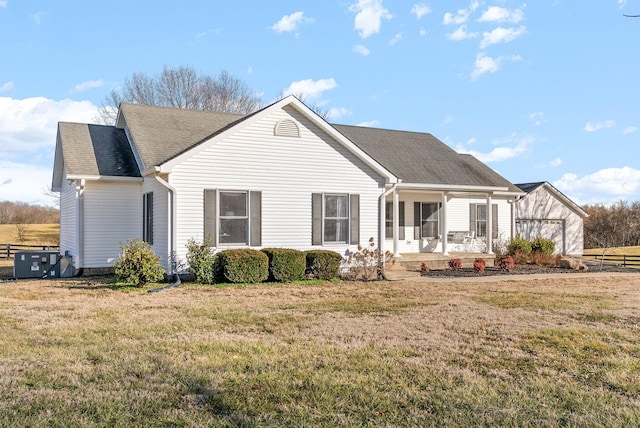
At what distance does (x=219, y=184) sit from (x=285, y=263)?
2810 millimetres

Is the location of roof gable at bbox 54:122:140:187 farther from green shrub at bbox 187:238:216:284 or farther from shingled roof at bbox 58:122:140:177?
green shrub at bbox 187:238:216:284

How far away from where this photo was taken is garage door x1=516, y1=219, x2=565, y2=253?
94.3 ft

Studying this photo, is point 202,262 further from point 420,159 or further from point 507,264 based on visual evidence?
point 420,159

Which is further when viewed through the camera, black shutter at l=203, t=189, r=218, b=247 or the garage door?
the garage door

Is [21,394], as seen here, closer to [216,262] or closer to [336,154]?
[216,262]

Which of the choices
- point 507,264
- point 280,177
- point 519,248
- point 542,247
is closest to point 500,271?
point 507,264

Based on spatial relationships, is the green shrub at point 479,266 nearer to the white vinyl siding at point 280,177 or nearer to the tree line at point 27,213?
the white vinyl siding at point 280,177

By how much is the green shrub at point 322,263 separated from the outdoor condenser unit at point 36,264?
8.01 m

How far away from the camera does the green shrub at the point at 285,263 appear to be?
14492 millimetres

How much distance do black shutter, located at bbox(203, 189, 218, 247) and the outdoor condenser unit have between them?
5712mm

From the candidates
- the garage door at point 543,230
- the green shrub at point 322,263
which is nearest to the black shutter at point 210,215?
the green shrub at point 322,263

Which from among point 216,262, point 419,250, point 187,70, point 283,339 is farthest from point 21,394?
point 187,70

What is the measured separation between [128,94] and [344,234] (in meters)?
28.0

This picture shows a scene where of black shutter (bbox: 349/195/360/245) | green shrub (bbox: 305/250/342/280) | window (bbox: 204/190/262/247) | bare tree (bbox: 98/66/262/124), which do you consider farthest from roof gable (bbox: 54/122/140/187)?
bare tree (bbox: 98/66/262/124)
